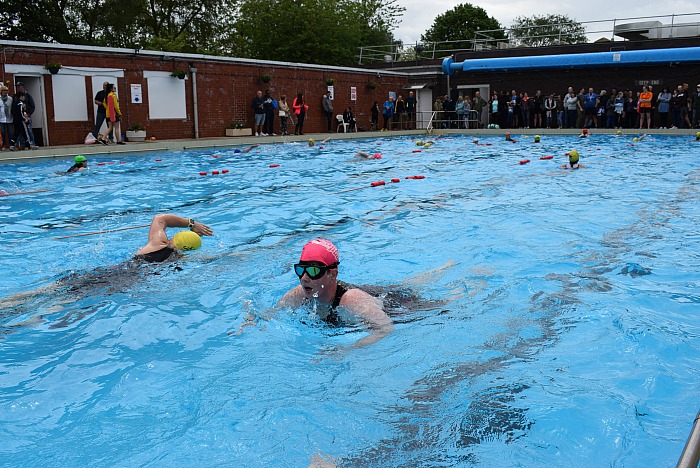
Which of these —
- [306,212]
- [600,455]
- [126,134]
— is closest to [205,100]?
[126,134]

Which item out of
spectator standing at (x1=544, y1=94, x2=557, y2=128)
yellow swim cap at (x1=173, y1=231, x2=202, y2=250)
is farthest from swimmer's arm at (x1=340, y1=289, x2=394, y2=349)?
spectator standing at (x1=544, y1=94, x2=557, y2=128)

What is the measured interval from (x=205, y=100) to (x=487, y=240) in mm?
19403

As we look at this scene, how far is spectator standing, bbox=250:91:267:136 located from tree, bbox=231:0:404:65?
17.0m

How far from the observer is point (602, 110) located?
90.3 feet

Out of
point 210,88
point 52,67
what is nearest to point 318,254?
point 52,67

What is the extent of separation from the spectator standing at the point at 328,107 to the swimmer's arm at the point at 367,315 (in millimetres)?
25469

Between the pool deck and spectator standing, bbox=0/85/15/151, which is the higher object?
spectator standing, bbox=0/85/15/151

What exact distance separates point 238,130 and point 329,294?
22.2 m

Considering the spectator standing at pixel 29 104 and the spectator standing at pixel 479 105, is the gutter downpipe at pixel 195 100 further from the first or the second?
the spectator standing at pixel 479 105

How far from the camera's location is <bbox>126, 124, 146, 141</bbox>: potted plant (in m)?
22.2

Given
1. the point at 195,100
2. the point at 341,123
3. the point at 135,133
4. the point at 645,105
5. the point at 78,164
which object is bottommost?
the point at 78,164

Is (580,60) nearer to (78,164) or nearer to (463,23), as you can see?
(78,164)

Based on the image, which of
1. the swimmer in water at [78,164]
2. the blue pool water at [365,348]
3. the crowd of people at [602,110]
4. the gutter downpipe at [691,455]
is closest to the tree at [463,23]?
the crowd of people at [602,110]

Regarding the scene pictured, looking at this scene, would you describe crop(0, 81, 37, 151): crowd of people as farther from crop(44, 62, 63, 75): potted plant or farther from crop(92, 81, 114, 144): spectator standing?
crop(92, 81, 114, 144): spectator standing
